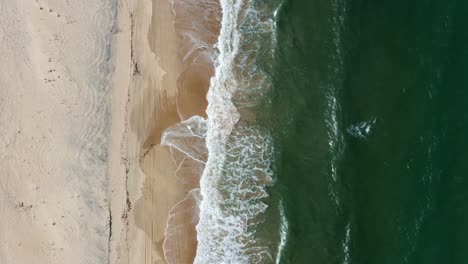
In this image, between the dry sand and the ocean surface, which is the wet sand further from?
the dry sand

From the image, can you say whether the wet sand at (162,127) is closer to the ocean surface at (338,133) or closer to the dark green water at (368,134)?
the ocean surface at (338,133)

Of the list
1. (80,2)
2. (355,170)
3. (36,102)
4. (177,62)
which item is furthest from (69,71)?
(355,170)

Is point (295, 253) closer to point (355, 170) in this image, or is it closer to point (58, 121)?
point (355, 170)

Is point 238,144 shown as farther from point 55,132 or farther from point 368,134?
point 55,132

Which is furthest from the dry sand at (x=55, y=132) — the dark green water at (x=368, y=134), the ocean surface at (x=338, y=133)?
the dark green water at (x=368, y=134)

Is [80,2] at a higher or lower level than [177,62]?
higher

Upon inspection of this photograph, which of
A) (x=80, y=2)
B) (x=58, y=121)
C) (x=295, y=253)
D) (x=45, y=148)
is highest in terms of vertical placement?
(x=80, y=2)

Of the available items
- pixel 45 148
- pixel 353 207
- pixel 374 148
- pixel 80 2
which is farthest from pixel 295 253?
pixel 80 2
